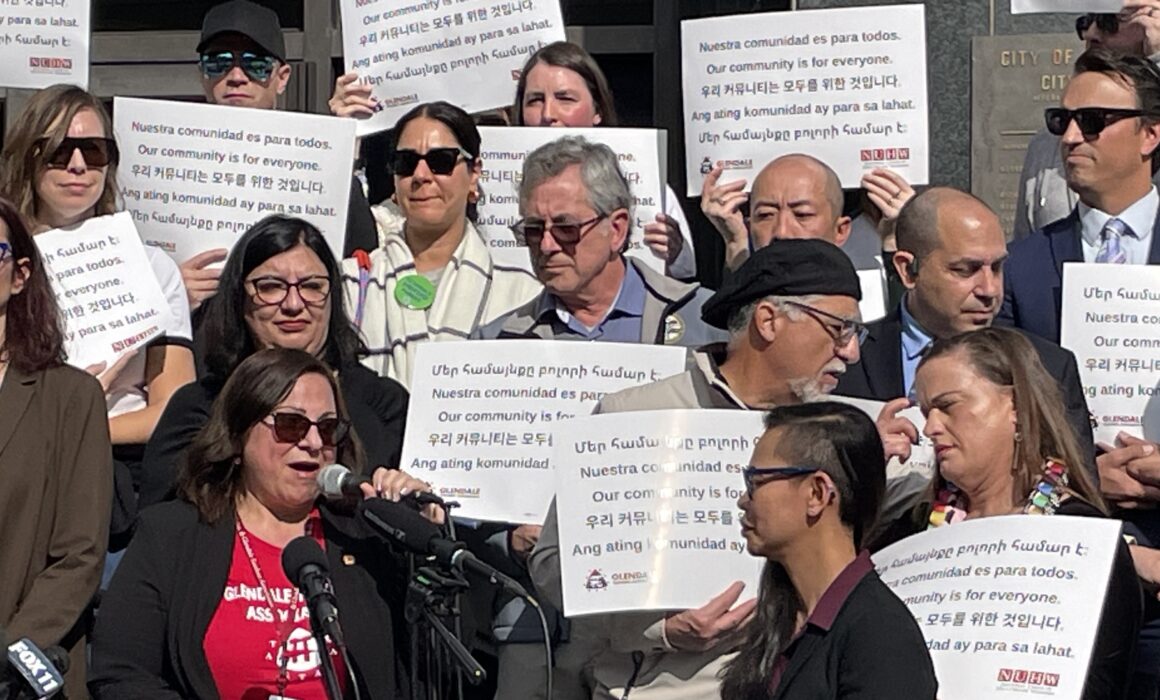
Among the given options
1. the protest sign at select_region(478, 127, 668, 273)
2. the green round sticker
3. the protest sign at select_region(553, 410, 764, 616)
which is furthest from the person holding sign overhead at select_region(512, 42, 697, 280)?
the protest sign at select_region(553, 410, 764, 616)

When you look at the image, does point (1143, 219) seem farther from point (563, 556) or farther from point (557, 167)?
A: point (563, 556)

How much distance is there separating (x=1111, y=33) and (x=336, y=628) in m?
3.60

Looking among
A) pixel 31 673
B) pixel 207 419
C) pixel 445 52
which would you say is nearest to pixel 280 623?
pixel 207 419

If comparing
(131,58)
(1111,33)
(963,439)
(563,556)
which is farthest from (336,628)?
(131,58)

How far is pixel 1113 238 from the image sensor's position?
6.90m

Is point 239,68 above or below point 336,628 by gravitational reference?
above

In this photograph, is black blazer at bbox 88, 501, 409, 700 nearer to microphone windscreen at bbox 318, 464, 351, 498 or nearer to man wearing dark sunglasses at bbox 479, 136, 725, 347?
microphone windscreen at bbox 318, 464, 351, 498

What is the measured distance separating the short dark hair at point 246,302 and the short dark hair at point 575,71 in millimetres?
1307

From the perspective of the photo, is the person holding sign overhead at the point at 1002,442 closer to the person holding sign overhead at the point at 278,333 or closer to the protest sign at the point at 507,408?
the protest sign at the point at 507,408

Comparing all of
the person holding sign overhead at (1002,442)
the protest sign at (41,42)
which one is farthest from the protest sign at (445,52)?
the person holding sign overhead at (1002,442)

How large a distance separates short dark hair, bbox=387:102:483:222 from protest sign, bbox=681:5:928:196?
738 mm

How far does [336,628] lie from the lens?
17.3ft

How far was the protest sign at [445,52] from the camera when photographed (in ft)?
26.0

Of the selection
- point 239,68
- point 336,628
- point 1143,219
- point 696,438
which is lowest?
point 336,628
